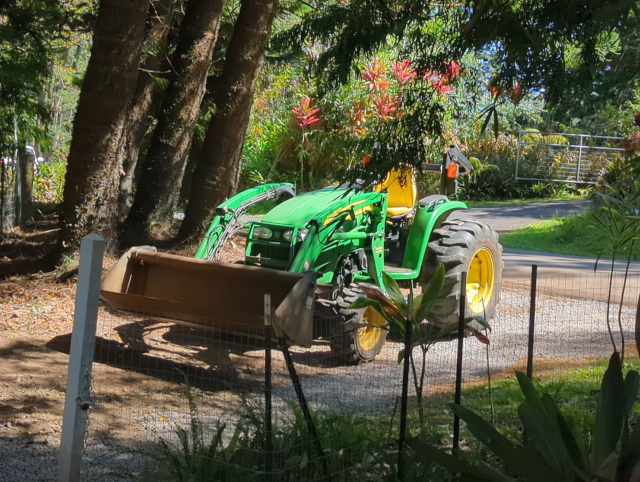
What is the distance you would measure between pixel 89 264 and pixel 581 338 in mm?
6159

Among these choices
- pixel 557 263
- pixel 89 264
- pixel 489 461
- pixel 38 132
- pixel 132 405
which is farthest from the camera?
pixel 557 263

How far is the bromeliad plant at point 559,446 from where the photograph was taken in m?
3.31

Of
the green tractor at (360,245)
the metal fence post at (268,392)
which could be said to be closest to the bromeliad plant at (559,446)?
the metal fence post at (268,392)

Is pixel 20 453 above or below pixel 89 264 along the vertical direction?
below

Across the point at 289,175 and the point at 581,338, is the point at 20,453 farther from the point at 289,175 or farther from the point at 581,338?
the point at 289,175

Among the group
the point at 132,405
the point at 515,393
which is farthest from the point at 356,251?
the point at 132,405

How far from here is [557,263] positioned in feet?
45.5

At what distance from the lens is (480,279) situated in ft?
32.7

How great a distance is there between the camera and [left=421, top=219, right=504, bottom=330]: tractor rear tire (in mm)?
8750

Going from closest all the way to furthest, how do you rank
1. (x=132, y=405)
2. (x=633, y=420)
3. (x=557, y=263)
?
(x=633, y=420)
(x=132, y=405)
(x=557, y=263)

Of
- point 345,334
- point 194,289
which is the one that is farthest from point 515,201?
point 194,289

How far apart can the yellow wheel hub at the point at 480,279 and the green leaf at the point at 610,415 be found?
5904 mm

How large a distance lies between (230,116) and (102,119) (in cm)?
282

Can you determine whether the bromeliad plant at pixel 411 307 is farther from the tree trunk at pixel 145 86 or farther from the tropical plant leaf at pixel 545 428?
the tree trunk at pixel 145 86
